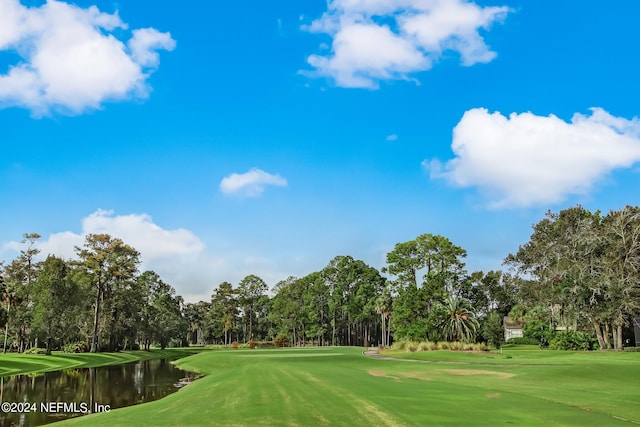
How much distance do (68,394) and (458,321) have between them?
45.2 meters

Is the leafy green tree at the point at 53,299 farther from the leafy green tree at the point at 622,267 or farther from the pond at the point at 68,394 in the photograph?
the leafy green tree at the point at 622,267

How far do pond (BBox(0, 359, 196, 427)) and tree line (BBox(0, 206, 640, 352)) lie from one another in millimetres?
25689

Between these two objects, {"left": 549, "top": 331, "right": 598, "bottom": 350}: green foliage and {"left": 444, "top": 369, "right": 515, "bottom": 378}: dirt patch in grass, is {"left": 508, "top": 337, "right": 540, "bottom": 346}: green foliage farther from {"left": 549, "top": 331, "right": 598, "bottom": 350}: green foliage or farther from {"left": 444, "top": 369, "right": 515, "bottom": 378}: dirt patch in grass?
{"left": 444, "top": 369, "right": 515, "bottom": 378}: dirt patch in grass

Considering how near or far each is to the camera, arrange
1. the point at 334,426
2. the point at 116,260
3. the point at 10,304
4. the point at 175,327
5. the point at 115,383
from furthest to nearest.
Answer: the point at 175,327, the point at 116,260, the point at 10,304, the point at 115,383, the point at 334,426

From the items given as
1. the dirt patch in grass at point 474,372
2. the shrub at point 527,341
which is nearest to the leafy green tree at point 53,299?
the dirt patch in grass at point 474,372

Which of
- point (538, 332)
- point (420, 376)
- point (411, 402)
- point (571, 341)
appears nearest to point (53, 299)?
point (420, 376)

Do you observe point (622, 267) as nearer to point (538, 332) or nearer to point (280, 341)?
point (538, 332)

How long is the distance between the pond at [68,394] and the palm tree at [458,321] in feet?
110

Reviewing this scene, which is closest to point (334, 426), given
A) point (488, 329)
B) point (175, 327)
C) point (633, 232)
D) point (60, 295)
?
point (488, 329)

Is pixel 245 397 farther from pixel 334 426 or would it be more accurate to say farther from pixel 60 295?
pixel 60 295

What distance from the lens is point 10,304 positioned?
6450cm

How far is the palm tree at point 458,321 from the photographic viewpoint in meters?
59.0

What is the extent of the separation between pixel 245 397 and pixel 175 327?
3286 inches

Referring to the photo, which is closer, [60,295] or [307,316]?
[60,295]
